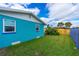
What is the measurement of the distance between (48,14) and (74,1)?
714mm

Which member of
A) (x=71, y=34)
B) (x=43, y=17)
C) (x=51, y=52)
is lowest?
(x=51, y=52)

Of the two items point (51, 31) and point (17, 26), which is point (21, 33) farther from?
point (51, 31)

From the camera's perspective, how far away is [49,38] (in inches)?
Answer: 232

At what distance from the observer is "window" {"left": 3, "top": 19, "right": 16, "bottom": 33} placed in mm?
5828

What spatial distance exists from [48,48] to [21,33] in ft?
2.54

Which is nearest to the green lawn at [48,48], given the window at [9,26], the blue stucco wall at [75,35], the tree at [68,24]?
the blue stucco wall at [75,35]

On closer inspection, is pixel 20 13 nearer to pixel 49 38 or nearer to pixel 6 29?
pixel 6 29

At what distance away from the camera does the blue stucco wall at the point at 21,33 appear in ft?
18.9

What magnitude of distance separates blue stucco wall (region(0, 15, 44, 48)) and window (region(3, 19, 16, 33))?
0.08 meters

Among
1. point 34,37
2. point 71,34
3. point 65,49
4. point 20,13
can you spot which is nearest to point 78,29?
point 71,34

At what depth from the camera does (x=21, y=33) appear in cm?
596

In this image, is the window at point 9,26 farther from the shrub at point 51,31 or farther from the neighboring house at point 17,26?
the shrub at point 51,31

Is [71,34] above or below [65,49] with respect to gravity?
above

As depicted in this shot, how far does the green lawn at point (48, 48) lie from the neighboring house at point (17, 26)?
157mm
